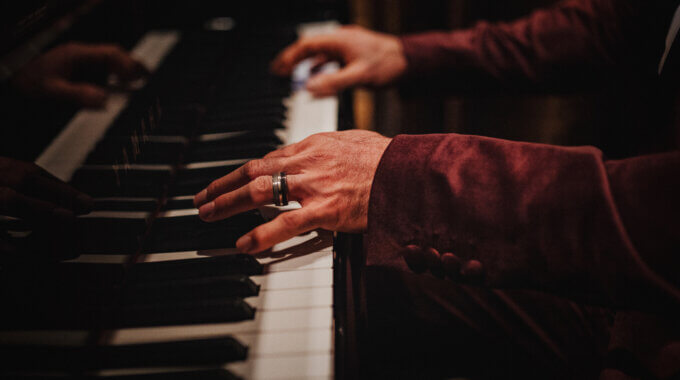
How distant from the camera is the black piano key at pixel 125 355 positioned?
22.6 inches

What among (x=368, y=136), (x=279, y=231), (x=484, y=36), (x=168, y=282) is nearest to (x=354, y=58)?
(x=484, y=36)

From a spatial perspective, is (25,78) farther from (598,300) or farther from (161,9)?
(598,300)

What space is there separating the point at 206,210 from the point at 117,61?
29.9 inches

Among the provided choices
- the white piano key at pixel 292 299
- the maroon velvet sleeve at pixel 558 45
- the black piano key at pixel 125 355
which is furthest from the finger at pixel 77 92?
the maroon velvet sleeve at pixel 558 45

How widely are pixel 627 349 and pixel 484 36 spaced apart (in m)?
1.00

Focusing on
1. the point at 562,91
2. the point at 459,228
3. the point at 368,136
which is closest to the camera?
the point at 459,228

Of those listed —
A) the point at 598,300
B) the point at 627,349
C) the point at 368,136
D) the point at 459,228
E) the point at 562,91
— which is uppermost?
the point at 562,91

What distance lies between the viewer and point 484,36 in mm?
1384

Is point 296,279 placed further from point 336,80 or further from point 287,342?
point 336,80

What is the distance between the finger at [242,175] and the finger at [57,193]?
22 centimetres

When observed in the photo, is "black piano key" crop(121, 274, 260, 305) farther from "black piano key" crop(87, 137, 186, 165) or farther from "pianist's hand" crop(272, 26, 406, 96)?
"pianist's hand" crop(272, 26, 406, 96)

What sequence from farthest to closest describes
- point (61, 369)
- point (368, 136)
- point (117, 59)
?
1. point (117, 59)
2. point (368, 136)
3. point (61, 369)

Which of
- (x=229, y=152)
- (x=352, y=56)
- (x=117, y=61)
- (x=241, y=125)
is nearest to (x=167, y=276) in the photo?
(x=229, y=152)

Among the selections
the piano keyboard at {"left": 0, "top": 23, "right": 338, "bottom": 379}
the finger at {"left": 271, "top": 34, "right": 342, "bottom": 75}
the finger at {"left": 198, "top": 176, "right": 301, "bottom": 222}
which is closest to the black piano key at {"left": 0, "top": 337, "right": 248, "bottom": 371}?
the piano keyboard at {"left": 0, "top": 23, "right": 338, "bottom": 379}
